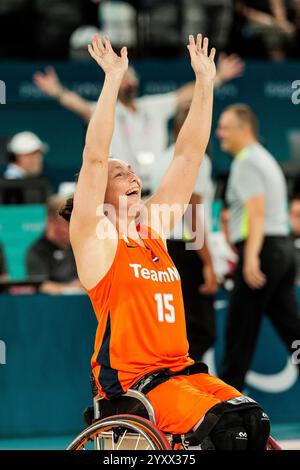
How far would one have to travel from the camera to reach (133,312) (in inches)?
169

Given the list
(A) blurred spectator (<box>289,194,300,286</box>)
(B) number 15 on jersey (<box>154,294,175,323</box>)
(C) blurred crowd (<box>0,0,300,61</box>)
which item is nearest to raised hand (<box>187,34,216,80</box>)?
(B) number 15 on jersey (<box>154,294,175,323</box>)

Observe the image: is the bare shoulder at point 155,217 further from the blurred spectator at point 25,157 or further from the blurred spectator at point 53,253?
the blurred spectator at point 25,157

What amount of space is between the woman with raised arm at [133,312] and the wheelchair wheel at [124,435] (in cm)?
15

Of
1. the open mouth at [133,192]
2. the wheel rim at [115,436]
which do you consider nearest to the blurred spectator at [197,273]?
the open mouth at [133,192]

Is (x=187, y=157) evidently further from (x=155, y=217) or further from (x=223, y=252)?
(x=223, y=252)

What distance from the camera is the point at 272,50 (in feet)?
36.8

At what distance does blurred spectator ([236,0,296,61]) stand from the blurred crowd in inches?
0.4

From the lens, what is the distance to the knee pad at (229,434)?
4055 millimetres

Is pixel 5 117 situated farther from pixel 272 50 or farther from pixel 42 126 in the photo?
pixel 272 50

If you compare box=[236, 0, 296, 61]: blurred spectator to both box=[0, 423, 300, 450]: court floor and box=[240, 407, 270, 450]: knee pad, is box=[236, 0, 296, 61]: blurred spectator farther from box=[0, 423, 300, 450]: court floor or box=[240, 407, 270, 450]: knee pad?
box=[240, 407, 270, 450]: knee pad

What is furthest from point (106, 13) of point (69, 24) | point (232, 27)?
point (232, 27)

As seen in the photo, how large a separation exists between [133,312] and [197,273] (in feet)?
8.72
